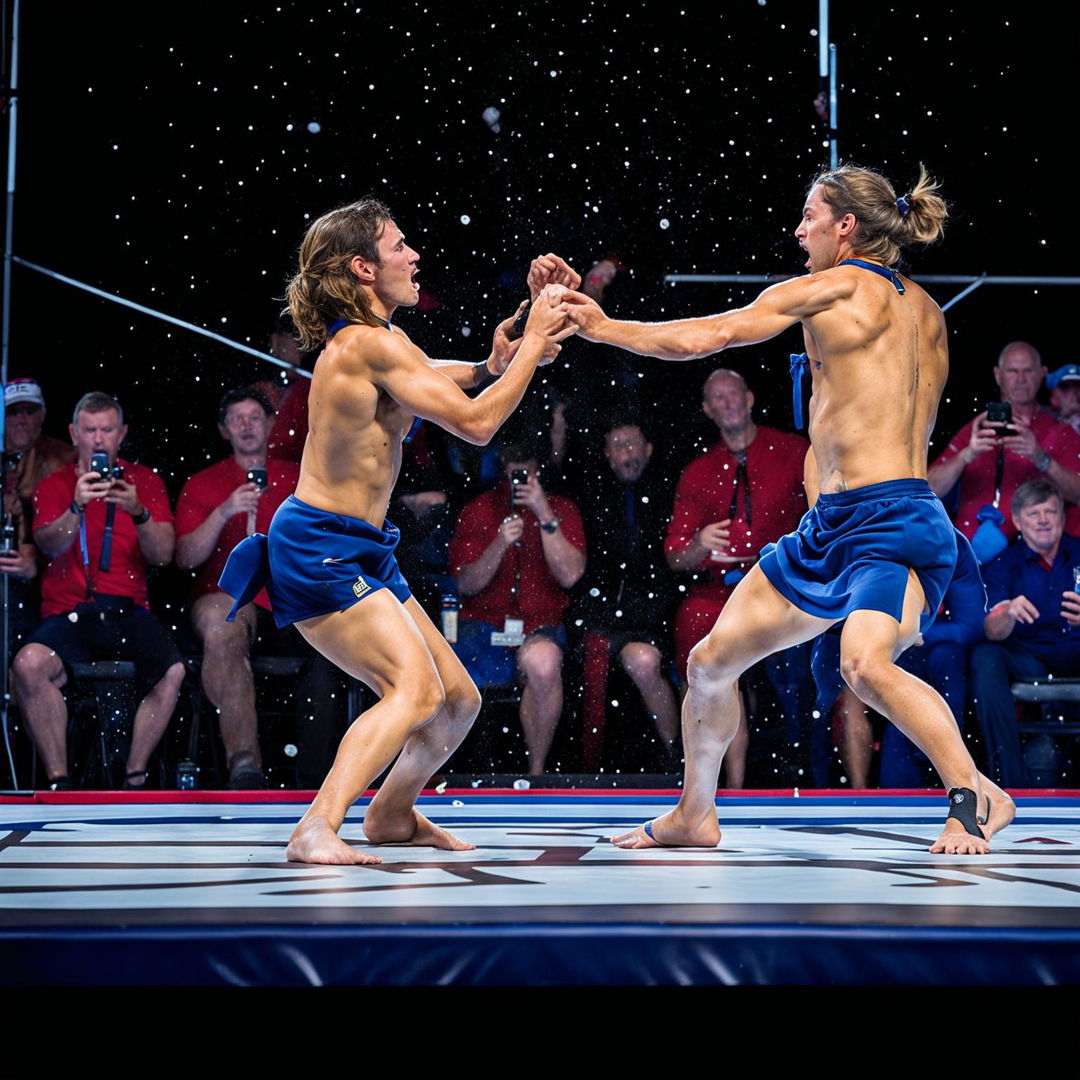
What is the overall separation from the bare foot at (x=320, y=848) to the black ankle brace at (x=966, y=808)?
1.09 m

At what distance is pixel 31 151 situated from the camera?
611 cm

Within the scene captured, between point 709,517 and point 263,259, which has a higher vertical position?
point 263,259

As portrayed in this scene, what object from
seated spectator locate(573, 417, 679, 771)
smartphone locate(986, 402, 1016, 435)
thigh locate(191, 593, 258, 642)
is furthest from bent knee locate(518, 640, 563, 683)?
smartphone locate(986, 402, 1016, 435)

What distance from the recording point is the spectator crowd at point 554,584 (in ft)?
17.6

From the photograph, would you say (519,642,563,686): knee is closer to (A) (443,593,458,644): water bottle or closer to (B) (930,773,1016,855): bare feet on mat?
(A) (443,593,458,644): water bottle

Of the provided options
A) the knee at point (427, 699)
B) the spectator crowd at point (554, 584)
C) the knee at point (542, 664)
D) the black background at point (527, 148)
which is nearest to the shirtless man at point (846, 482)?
the knee at point (427, 699)

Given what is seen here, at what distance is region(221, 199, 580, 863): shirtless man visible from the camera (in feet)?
9.40

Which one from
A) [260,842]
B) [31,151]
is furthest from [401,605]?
[31,151]

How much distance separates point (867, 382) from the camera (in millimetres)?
3090

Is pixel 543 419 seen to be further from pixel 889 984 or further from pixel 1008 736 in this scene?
pixel 889 984

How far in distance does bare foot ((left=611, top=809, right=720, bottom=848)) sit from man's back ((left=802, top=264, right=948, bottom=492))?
2.47 feet

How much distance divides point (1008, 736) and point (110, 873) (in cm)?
357

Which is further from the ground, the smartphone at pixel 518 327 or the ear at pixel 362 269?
the ear at pixel 362 269

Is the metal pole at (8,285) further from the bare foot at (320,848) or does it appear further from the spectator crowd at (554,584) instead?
the bare foot at (320,848)
